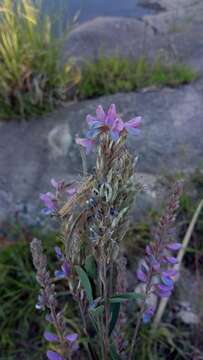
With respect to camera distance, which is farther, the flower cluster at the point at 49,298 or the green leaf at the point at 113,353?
the green leaf at the point at 113,353

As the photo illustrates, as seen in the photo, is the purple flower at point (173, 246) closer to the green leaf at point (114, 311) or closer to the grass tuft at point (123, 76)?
the green leaf at point (114, 311)

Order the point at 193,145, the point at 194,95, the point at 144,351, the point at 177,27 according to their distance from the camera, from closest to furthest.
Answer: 1. the point at 144,351
2. the point at 193,145
3. the point at 194,95
4. the point at 177,27

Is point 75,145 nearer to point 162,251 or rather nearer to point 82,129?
point 82,129

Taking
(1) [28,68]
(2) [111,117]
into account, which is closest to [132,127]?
(2) [111,117]

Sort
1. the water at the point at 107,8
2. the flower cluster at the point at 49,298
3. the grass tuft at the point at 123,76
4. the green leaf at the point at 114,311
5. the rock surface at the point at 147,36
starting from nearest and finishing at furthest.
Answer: the flower cluster at the point at 49,298
the green leaf at the point at 114,311
the grass tuft at the point at 123,76
the rock surface at the point at 147,36
the water at the point at 107,8

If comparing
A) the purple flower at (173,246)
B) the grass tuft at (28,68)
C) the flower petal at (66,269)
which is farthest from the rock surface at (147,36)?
the flower petal at (66,269)

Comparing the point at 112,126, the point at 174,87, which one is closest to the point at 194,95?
the point at 174,87

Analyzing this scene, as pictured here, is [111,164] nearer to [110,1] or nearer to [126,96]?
[126,96]
